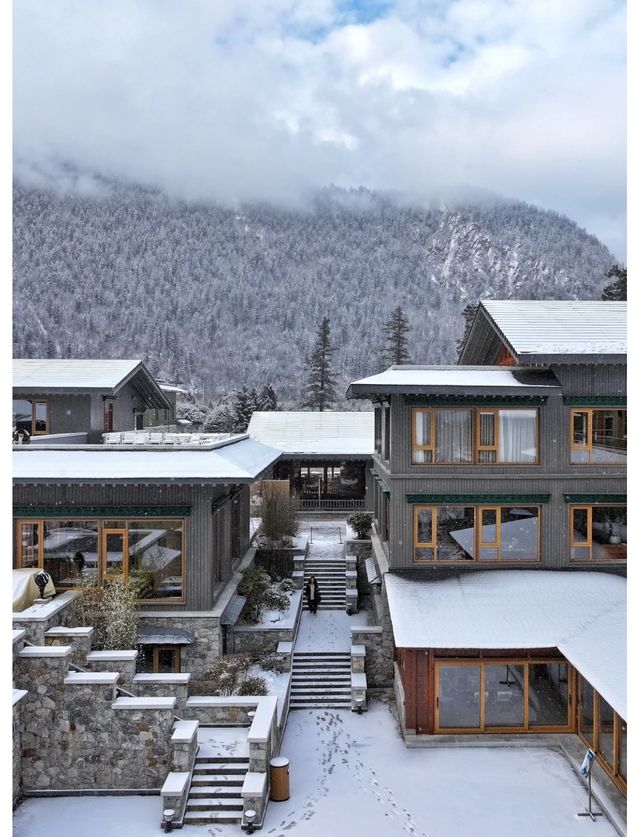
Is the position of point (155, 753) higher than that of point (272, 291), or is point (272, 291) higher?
point (272, 291)

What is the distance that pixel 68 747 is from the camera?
1376 cm

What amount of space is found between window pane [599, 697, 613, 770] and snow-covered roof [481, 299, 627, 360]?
9161 millimetres

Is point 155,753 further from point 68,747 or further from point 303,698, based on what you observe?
point 303,698

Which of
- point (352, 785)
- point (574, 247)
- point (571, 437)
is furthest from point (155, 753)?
point (574, 247)

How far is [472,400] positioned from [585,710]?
8.62 metres

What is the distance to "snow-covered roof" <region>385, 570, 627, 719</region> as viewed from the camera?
13969 millimetres

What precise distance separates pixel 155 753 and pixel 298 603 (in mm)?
8810

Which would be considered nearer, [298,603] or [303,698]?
[303,698]

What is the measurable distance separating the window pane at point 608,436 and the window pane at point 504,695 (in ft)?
22.9

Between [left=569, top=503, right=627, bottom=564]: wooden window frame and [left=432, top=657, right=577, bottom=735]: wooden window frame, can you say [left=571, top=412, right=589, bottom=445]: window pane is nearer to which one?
[left=569, top=503, right=627, bottom=564]: wooden window frame

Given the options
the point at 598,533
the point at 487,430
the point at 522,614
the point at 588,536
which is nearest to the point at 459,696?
the point at 522,614

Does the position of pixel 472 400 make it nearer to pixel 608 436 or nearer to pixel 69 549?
pixel 608 436

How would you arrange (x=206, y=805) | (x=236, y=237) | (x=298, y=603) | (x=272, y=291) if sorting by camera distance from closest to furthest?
(x=206, y=805) < (x=298, y=603) < (x=272, y=291) < (x=236, y=237)

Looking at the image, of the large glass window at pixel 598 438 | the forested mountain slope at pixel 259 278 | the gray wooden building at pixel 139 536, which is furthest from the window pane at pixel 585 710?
the forested mountain slope at pixel 259 278
